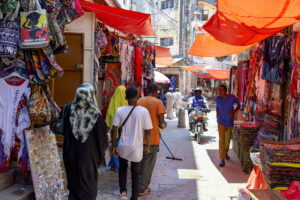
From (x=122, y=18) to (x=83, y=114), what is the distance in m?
3.06

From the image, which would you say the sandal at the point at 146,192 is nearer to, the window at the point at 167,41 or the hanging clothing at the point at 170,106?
the hanging clothing at the point at 170,106

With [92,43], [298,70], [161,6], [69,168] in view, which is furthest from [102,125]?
[161,6]

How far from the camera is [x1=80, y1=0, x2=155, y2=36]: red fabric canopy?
5981 mm

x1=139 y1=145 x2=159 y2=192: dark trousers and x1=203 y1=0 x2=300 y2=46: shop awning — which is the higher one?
x1=203 y1=0 x2=300 y2=46: shop awning

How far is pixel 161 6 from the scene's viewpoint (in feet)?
111

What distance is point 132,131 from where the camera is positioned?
4.73 metres

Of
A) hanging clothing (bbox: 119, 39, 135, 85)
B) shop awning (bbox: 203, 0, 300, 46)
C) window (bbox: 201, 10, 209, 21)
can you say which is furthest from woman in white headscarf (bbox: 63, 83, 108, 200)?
window (bbox: 201, 10, 209, 21)

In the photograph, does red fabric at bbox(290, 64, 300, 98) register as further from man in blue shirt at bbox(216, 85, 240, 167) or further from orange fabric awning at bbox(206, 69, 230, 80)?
A: orange fabric awning at bbox(206, 69, 230, 80)

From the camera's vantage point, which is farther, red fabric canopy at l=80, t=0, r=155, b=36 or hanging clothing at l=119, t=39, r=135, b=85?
hanging clothing at l=119, t=39, r=135, b=85

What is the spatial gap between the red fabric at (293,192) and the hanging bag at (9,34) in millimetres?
3478

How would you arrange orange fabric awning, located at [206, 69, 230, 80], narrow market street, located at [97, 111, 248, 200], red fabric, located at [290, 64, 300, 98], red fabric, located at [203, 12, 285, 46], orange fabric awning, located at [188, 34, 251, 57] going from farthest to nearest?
orange fabric awning, located at [206, 69, 230, 80] < orange fabric awning, located at [188, 34, 251, 57] < narrow market street, located at [97, 111, 248, 200] < red fabric, located at [290, 64, 300, 98] < red fabric, located at [203, 12, 285, 46]

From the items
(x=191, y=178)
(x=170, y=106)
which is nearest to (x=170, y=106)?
(x=170, y=106)

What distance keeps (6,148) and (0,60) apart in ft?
3.61

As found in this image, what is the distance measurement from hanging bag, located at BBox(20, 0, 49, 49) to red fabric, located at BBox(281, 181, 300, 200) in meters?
3.22
